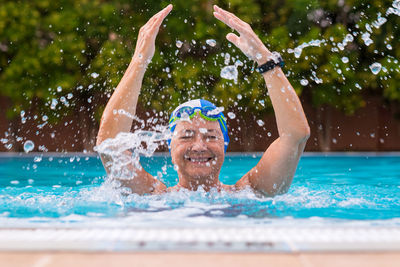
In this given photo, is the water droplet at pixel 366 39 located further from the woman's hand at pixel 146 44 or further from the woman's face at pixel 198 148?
the woman's hand at pixel 146 44

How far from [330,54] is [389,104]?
2.86m

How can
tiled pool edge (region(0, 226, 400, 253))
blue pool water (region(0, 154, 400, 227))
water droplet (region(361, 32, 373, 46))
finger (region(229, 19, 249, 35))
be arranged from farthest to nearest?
1. water droplet (region(361, 32, 373, 46))
2. blue pool water (region(0, 154, 400, 227))
3. finger (region(229, 19, 249, 35))
4. tiled pool edge (region(0, 226, 400, 253))

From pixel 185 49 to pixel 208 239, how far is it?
11.2 meters

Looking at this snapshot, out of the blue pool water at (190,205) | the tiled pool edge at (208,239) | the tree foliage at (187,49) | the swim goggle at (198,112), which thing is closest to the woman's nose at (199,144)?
the swim goggle at (198,112)

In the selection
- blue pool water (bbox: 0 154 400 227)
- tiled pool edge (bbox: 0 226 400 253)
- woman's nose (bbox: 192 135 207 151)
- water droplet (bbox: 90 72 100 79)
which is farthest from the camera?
water droplet (bbox: 90 72 100 79)

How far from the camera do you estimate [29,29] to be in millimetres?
12078

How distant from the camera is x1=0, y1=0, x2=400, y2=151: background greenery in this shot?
11.8 m

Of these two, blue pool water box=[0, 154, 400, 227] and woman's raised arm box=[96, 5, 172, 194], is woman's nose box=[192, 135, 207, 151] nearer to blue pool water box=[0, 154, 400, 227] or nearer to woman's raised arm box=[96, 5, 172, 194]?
blue pool water box=[0, 154, 400, 227]

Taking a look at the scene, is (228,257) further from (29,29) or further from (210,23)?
(29,29)

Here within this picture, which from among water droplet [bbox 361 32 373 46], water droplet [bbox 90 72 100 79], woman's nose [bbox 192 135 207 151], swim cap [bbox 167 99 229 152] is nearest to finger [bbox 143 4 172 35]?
swim cap [bbox 167 99 229 152]

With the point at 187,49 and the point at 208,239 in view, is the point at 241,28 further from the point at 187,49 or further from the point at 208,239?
the point at 187,49

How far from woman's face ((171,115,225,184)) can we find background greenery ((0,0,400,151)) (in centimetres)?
815

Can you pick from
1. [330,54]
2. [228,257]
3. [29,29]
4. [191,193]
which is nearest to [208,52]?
[330,54]

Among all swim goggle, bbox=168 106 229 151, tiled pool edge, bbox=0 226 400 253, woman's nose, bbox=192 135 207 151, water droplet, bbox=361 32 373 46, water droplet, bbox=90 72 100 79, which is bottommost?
tiled pool edge, bbox=0 226 400 253
